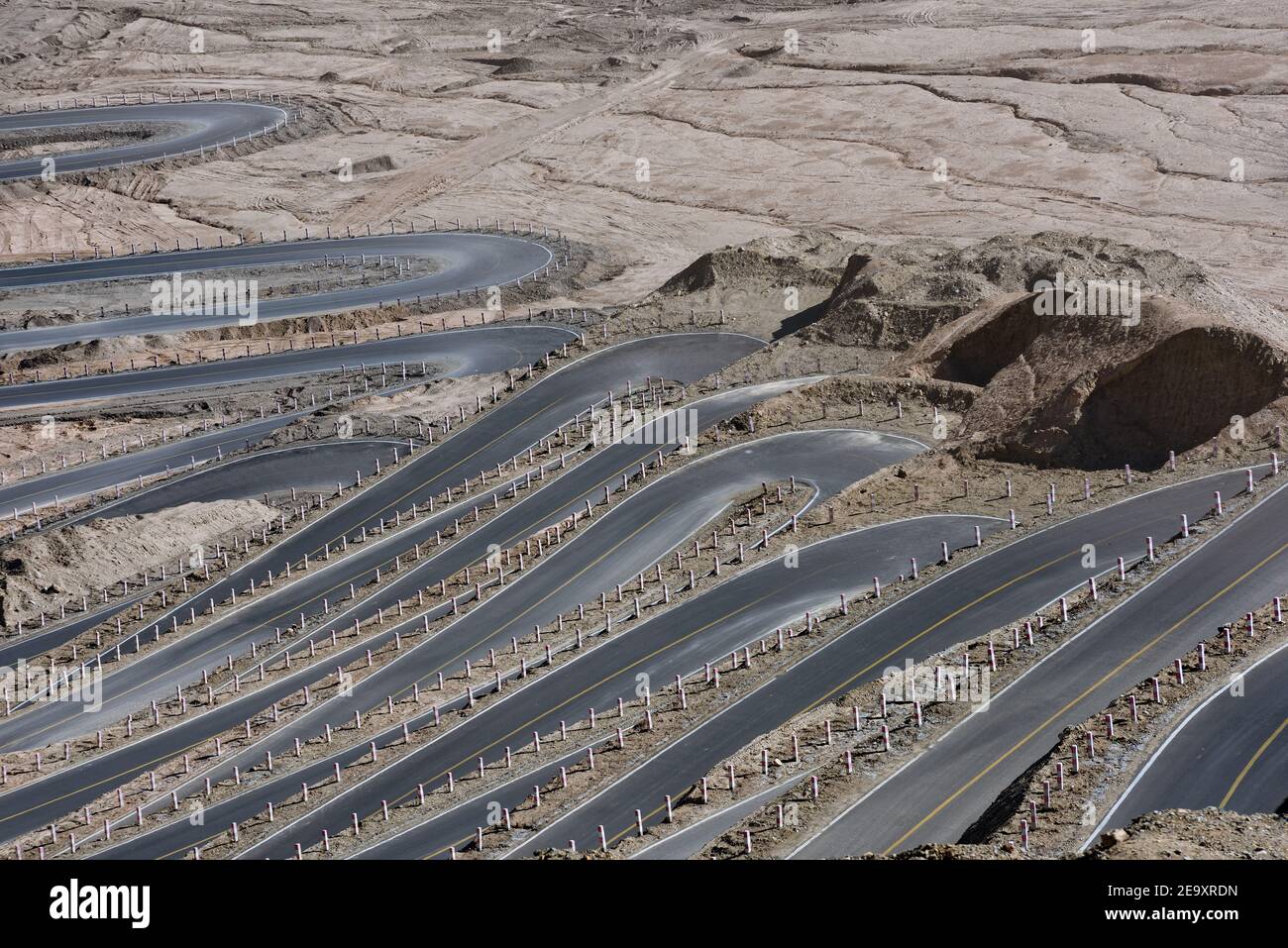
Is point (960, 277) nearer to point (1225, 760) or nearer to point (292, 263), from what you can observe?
point (1225, 760)

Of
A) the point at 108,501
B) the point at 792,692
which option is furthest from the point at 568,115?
the point at 792,692

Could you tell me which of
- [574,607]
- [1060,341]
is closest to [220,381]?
[574,607]

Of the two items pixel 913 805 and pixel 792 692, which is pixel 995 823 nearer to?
pixel 913 805

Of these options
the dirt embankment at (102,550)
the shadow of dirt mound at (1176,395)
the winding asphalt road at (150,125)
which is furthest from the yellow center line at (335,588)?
the winding asphalt road at (150,125)

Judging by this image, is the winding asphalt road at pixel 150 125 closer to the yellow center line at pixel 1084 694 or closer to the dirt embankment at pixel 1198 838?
the yellow center line at pixel 1084 694

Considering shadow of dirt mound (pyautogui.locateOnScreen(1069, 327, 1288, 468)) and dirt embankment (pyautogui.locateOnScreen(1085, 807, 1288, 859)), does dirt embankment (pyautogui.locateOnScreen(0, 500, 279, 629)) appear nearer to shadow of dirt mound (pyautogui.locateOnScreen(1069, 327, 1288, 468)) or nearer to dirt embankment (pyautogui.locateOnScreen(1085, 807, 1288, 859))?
shadow of dirt mound (pyautogui.locateOnScreen(1069, 327, 1288, 468))
